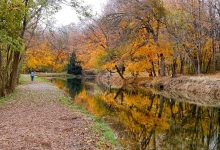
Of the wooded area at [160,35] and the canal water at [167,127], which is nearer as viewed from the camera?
the canal water at [167,127]

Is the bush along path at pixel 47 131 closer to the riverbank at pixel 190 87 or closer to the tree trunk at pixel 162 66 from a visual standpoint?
the riverbank at pixel 190 87

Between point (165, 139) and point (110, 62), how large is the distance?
1521 inches

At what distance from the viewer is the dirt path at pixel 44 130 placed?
11961 millimetres

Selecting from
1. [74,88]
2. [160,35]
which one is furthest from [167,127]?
[74,88]

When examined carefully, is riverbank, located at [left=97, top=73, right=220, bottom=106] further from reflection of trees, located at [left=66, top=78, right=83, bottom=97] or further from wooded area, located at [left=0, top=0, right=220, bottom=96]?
reflection of trees, located at [left=66, top=78, right=83, bottom=97]

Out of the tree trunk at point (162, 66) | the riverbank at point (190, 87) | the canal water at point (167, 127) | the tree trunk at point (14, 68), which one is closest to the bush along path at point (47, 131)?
the canal water at point (167, 127)

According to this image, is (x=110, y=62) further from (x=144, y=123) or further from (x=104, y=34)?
(x=144, y=123)

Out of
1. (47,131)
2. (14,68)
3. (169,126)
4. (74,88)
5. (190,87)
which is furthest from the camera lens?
(74,88)

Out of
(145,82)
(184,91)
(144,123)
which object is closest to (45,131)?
(144,123)

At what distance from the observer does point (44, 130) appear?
47.3ft

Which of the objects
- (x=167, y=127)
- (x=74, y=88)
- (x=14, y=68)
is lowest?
(x=167, y=127)

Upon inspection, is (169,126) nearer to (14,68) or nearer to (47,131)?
(47,131)

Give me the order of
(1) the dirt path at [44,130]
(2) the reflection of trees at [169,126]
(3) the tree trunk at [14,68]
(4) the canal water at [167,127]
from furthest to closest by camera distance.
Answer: (3) the tree trunk at [14,68]
(2) the reflection of trees at [169,126]
(4) the canal water at [167,127]
(1) the dirt path at [44,130]

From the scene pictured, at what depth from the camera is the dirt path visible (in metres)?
12.0
